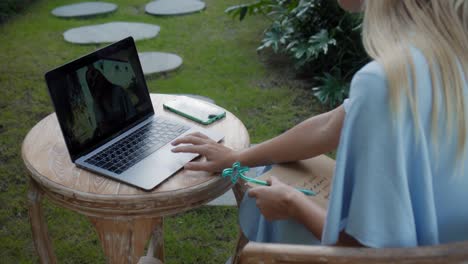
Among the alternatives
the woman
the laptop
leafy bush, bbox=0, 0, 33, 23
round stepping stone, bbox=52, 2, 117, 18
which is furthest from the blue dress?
leafy bush, bbox=0, 0, 33, 23

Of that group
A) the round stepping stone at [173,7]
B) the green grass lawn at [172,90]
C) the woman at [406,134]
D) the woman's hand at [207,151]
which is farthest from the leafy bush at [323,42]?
the woman at [406,134]

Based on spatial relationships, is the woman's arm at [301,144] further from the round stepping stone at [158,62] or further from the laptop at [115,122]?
the round stepping stone at [158,62]

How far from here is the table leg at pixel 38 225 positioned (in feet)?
5.95

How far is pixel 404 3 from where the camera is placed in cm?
116

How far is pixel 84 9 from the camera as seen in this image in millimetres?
5750

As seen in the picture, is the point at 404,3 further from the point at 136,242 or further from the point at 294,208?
the point at 136,242

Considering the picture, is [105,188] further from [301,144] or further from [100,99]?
[301,144]

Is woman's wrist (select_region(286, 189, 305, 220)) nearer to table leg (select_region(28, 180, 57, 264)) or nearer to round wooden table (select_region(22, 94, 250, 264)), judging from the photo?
round wooden table (select_region(22, 94, 250, 264))

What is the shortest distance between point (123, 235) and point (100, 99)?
440 millimetres

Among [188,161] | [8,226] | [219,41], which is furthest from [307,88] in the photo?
[188,161]

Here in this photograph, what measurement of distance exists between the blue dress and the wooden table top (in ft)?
1.74

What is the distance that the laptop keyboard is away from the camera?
1708 millimetres

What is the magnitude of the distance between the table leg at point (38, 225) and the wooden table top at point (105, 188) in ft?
0.32

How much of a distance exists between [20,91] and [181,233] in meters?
2.01
